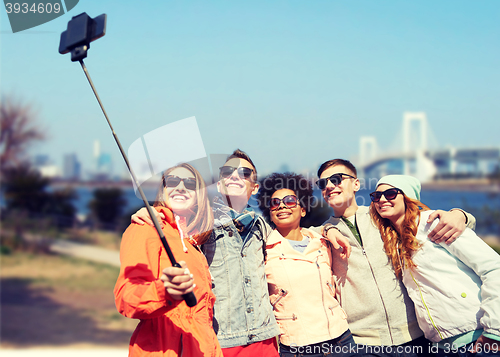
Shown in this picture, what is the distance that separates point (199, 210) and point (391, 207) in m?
1.38

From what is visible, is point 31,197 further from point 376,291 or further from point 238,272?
point 376,291

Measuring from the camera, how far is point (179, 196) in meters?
2.74

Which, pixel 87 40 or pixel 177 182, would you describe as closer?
pixel 87 40

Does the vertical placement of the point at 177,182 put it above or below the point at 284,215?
above

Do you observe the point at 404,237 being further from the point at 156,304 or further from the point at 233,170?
the point at 156,304

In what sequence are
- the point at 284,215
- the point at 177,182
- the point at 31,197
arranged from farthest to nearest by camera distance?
the point at 31,197
the point at 284,215
the point at 177,182

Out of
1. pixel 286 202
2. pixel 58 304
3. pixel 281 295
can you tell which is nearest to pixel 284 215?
pixel 286 202

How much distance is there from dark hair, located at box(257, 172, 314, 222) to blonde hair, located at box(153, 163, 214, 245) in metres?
0.71

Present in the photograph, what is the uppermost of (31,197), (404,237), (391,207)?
(31,197)

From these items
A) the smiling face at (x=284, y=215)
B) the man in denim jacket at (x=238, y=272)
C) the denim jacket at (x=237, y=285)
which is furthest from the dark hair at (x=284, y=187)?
the denim jacket at (x=237, y=285)

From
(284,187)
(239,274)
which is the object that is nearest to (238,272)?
(239,274)

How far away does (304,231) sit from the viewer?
330 cm

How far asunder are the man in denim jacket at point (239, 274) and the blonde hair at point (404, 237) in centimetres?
91

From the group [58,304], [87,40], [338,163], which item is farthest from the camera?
[58,304]
